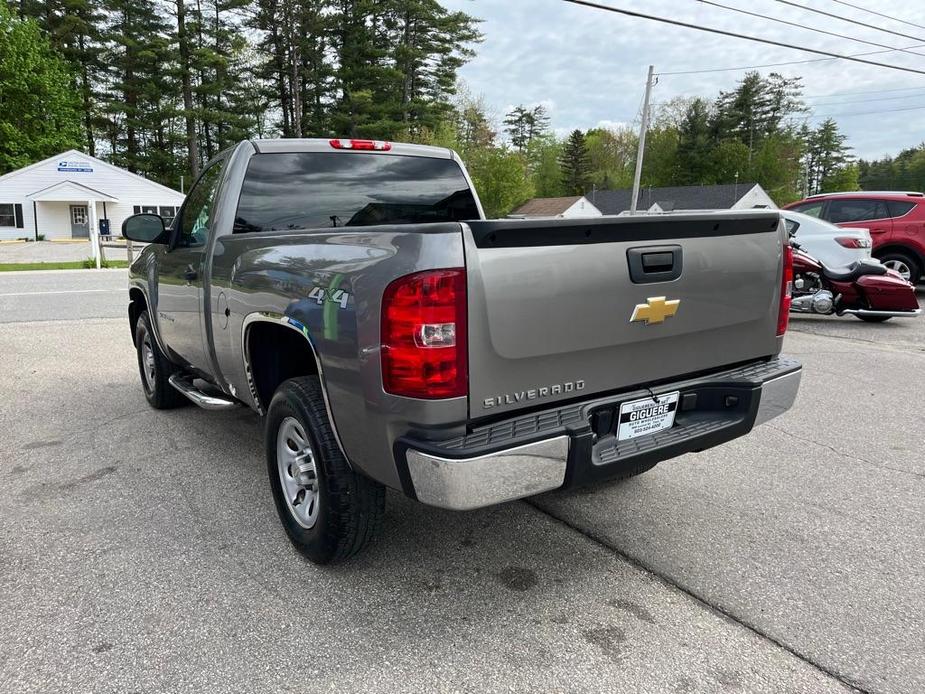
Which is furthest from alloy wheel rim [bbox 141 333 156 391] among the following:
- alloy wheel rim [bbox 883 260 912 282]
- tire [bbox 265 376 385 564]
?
alloy wheel rim [bbox 883 260 912 282]

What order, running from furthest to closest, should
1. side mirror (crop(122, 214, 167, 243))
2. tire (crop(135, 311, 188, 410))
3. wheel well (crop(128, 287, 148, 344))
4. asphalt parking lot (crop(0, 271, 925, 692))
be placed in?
wheel well (crop(128, 287, 148, 344)) < tire (crop(135, 311, 188, 410)) < side mirror (crop(122, 214, 167, 243)) < asphalt parking lot (crop(0, 271, 925, 692))

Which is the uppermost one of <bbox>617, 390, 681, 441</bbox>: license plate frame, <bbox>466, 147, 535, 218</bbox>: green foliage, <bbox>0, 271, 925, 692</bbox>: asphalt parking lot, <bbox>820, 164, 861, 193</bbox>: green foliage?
<bbox>820, 164, 861, 193</bbox>: green foliage

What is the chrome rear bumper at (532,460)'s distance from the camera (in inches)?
86.7

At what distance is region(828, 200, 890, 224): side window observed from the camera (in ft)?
41.4

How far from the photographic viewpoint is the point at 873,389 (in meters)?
6.30

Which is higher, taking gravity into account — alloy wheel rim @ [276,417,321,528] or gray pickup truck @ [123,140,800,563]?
gray pickup truck @ [123,140,800,563]

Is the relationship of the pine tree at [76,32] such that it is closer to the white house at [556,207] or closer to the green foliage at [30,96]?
the green foliage at [30,96]

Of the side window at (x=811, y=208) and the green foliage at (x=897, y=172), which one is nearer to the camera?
the side window at (x=811, y=208)

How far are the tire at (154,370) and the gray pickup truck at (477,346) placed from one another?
65.4 inches

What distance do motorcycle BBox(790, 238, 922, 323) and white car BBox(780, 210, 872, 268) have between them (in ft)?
3.67

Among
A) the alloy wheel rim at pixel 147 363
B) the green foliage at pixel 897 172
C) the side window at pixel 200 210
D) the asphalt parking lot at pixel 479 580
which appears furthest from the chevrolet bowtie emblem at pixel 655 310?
the green foliage at pixel 897 172

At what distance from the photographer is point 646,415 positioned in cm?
273

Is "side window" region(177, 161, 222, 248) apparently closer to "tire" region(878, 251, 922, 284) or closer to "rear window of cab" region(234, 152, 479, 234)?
"rear window of cab" region(234, 152, 479, 234)

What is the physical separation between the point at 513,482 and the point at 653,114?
79281mm
